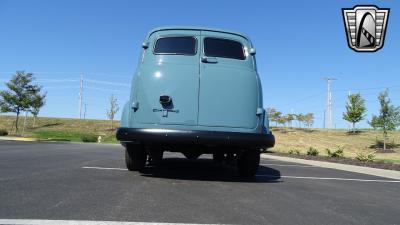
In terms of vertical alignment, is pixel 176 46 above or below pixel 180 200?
above

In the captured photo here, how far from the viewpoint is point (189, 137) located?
616cm

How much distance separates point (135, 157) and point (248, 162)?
2.07 metres

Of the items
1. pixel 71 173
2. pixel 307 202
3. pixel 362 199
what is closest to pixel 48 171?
pixel 71 173

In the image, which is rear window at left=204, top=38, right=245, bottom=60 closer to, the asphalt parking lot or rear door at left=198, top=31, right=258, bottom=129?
rear door at left=198, top=31, right=258, bottom=129

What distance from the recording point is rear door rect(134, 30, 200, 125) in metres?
6.40

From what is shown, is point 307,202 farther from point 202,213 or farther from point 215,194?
point 202,213

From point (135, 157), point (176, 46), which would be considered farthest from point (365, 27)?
point (135, 157)

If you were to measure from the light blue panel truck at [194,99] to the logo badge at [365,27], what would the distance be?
12.0 ft

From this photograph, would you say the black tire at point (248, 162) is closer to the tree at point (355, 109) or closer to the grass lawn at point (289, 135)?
the grass lawn at point (289, 135)

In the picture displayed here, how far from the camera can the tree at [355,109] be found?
148 feet

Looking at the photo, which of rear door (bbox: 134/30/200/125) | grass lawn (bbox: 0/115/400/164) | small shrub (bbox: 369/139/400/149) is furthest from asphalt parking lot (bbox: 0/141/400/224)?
small shrub (bbox: 369/139/400/149)

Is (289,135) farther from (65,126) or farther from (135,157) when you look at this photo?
(135,157)

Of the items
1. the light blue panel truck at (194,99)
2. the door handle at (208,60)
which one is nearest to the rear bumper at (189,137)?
the light blue panel truck at (194,99)

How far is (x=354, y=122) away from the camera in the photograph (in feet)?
152
